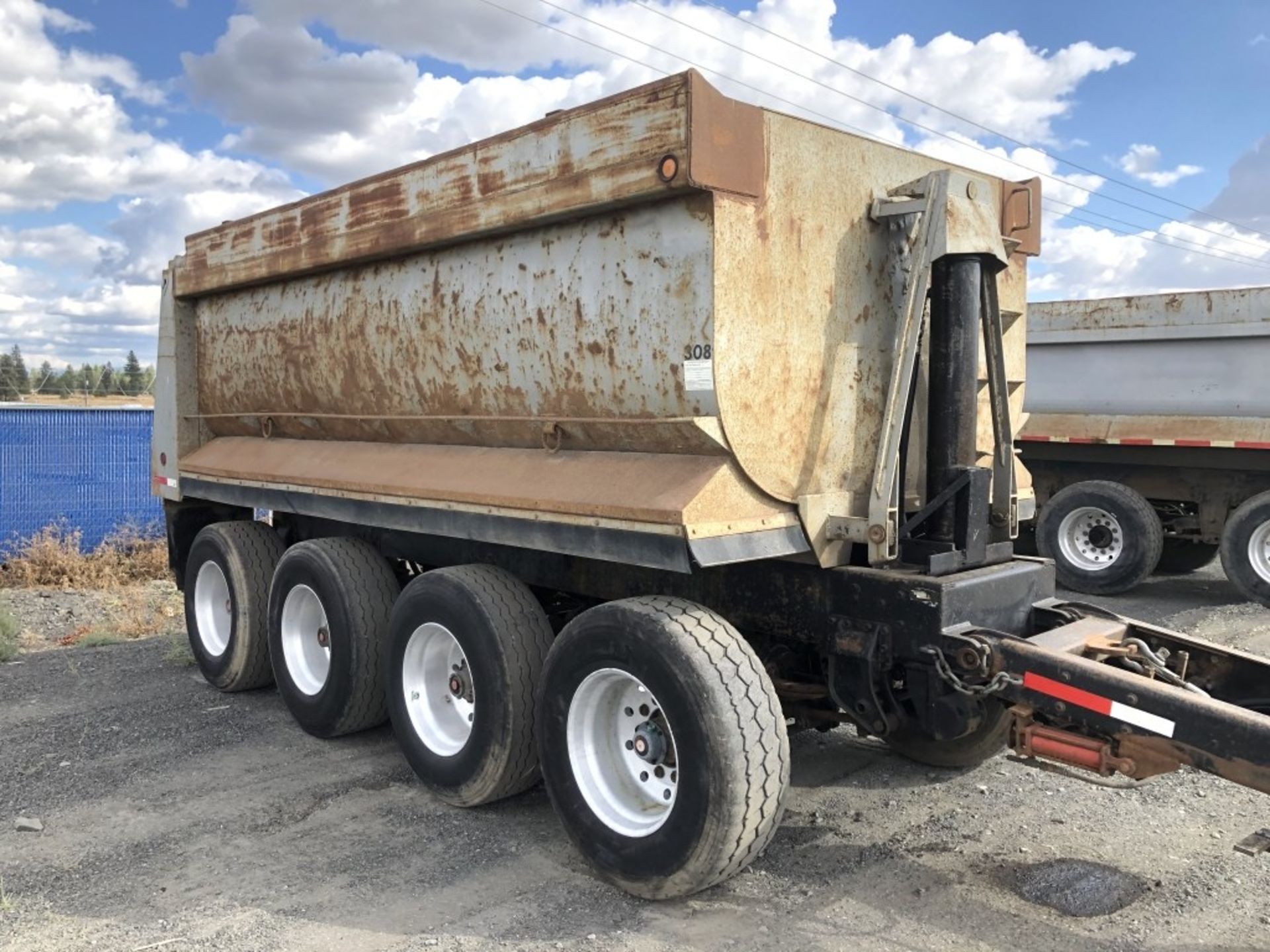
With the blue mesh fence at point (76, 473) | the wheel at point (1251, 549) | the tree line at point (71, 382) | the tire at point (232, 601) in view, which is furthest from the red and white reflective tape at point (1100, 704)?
the tree line at point (71, 382)

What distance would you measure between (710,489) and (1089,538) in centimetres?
789

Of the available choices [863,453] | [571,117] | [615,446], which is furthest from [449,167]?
[863,453]


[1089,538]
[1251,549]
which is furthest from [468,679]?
[1089,538]

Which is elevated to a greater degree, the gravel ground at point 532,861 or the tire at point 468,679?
the tire at point 468,679

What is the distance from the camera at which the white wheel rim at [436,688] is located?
502 cm

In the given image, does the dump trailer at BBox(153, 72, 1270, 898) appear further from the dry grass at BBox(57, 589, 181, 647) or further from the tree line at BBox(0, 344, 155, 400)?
the tree line at BBox(0, 344, 155, 400)

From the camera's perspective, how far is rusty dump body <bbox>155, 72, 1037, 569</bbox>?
12.5 feet

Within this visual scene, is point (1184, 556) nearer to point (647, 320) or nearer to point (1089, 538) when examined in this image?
point (1089, 538)

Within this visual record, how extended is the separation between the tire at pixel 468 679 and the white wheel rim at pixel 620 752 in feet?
1.62

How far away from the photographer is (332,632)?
5.68 meters

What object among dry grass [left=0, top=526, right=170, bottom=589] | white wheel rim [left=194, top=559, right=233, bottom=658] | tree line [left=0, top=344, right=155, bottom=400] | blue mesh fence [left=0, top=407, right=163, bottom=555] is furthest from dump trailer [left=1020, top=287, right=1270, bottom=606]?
tree line [left=0, top=344, right=155, bottom=400]

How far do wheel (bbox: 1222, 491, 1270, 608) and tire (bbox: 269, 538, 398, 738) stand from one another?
7.40 metres

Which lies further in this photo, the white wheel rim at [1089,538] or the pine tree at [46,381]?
the pine tree at [46,381]

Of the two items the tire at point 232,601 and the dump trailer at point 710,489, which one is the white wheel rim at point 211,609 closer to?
the tire at point 232,601
